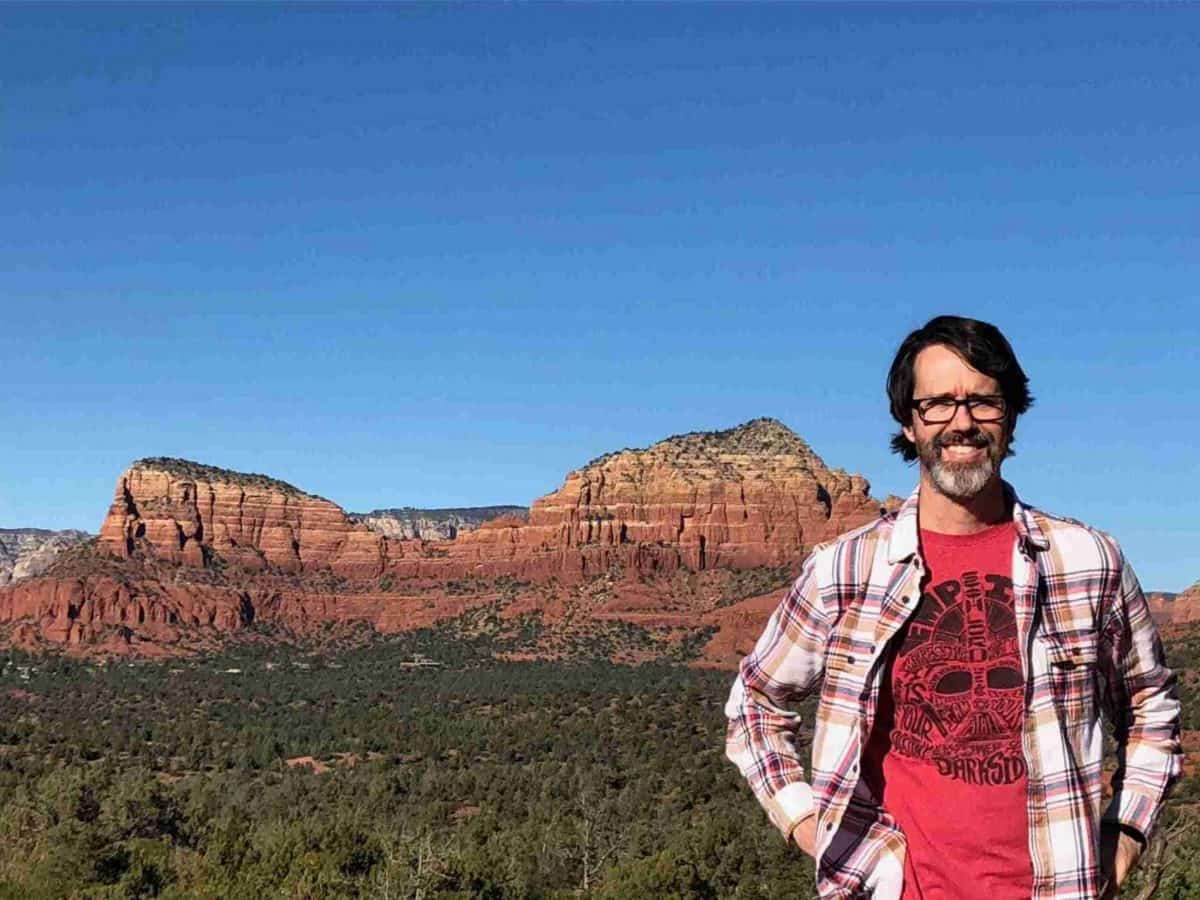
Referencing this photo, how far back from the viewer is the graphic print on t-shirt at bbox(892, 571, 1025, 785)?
128 inches

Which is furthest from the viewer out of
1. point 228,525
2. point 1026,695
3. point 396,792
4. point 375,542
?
point 375,542

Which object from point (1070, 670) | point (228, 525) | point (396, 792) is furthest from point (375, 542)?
point (1070, 670)

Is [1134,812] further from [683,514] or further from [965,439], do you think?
[683,514]

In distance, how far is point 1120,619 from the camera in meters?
3.33

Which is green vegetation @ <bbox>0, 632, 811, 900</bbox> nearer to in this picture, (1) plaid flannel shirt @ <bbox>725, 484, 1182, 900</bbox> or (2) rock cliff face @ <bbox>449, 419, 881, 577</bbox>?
(1) plaid flannel shirt @ <bbox>725, 484, 1182, 900</bbox>

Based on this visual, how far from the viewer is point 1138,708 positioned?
11.3 feet

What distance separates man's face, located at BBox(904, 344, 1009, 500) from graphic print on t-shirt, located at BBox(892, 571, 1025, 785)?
0.86 feet

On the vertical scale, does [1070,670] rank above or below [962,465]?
below

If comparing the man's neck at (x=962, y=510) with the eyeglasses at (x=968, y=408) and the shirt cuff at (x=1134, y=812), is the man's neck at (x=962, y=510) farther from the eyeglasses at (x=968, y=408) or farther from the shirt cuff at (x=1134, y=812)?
the shirt cuff at (x=1134, y=812)

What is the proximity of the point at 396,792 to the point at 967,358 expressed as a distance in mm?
38593

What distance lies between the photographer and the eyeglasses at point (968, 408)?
136 inches

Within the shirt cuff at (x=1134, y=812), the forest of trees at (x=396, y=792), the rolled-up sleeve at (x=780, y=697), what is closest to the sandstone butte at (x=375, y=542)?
the forest of trees at (x=396, y=792)

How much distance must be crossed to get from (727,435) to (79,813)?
4240 inches

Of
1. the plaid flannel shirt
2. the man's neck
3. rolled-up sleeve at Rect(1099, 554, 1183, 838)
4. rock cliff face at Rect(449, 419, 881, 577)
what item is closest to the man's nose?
the man's neck
